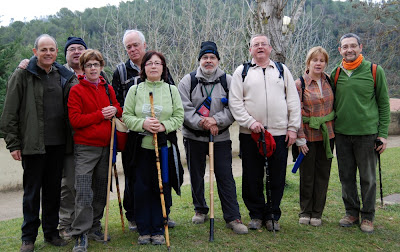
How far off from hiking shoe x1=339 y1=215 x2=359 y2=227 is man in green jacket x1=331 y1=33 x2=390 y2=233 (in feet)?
0.42

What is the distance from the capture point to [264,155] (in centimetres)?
442

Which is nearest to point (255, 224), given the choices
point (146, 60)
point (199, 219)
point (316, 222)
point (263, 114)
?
point (199, 219)

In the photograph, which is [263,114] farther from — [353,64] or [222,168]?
[353,64]

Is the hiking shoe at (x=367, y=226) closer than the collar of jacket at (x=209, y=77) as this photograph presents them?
No

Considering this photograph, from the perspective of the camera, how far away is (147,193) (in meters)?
4.12

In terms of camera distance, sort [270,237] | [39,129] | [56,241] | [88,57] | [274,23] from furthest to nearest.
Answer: [274,23] < [270,237] < [56,241] < [88,57] < [39,129]

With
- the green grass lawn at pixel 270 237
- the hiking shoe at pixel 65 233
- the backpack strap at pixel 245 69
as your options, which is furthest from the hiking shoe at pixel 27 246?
the backpack strap at pixel 245 69

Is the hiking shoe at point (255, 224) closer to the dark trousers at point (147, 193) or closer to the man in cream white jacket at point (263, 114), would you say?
the man in cream white jacket at point (263, 114)

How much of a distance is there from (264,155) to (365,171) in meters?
1.36

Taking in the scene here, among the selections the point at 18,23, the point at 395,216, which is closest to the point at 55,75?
the point at 395,216

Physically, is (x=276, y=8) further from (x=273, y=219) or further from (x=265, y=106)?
(x=273, y=219)

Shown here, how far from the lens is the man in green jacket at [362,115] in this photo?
467cm

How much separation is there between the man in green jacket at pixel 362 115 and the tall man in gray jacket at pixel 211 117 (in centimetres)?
143

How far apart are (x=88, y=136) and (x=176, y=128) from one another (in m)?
0.93
